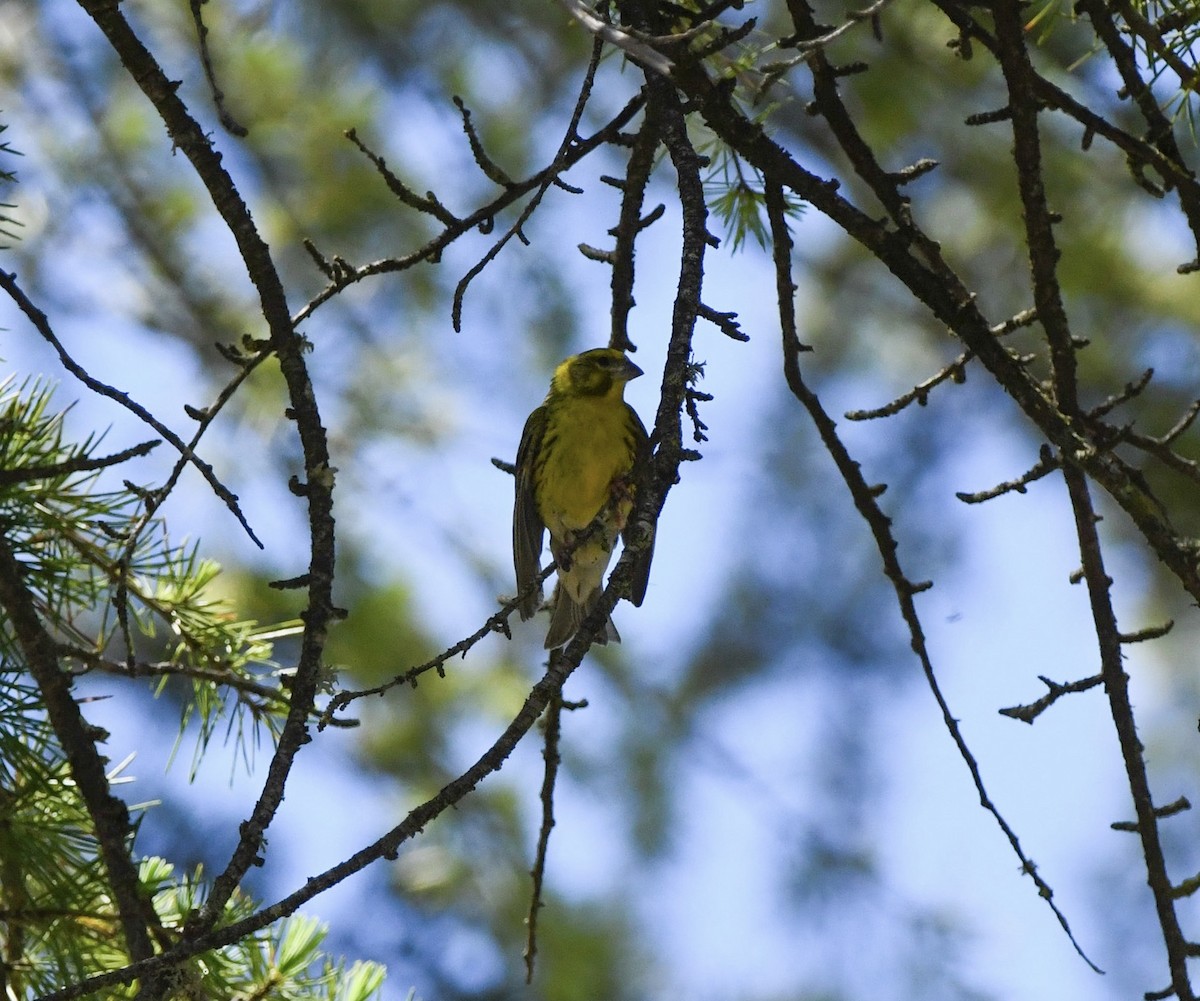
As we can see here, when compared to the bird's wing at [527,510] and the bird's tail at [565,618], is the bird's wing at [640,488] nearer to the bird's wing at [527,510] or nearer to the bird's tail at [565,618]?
the bird's wing at [527,510]

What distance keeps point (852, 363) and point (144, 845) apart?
341 centimetres

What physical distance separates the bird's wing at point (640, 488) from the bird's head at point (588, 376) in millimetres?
115

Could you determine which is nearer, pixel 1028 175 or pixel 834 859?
pixel 1028 175

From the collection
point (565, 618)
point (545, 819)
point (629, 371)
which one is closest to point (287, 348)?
point (545, 819)

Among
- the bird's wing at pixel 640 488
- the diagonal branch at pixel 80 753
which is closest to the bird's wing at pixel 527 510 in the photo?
the bird's wing at pixel 640 488

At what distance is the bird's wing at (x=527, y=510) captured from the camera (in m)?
3.81

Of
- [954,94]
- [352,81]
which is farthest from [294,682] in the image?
[954,94]

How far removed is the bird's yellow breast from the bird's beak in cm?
23

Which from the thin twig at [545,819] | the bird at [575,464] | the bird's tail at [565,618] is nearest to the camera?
the thin twig at [545,819]

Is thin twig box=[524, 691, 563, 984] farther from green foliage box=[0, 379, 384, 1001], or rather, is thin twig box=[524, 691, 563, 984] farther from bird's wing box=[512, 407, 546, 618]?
bird's wing box=[512, 407, 546, 618]

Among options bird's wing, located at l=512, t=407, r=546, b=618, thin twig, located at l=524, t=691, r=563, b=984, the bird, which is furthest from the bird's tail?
thin twig, located at l=524, t=691, r=563, b=984

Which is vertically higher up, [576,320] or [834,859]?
[576,320]

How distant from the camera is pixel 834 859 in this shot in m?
5.83

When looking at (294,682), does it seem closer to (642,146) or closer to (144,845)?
(642,146)
